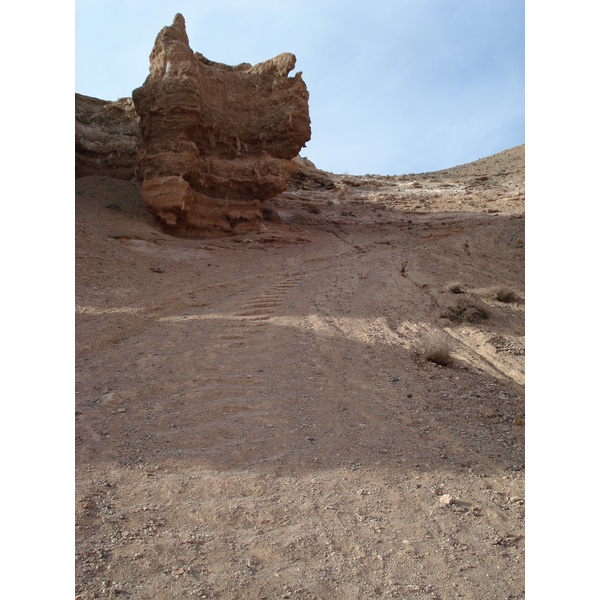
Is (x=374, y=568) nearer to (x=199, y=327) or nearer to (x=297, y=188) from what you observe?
(x=199, y=327)

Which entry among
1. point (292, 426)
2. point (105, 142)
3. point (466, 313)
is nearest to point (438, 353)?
point (466, 313)

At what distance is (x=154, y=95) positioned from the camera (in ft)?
38.5

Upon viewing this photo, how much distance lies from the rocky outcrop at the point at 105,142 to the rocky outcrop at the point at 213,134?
106 centimetres

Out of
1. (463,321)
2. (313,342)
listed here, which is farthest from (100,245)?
(463,321)

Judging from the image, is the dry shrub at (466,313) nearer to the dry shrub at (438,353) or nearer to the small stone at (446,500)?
the dry shrub at (438,353)

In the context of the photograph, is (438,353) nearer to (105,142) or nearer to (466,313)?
(466,313)

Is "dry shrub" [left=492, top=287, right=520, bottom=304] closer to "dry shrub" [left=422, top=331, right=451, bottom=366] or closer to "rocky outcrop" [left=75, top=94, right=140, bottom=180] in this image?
"dry shrub" [left=422, top=331, right=451, bottom=366]

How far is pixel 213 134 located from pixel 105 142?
329 cm

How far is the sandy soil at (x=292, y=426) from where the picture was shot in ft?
9.00

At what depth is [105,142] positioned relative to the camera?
13.5 meters

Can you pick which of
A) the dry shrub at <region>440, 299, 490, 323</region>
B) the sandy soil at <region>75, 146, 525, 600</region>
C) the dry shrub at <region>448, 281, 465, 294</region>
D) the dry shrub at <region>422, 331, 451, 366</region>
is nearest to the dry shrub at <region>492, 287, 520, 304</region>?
the sandy soil at <region>75, 146, 525, 600</region>

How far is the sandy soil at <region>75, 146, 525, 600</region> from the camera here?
2742 millimetres

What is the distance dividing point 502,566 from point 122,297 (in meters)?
6.41

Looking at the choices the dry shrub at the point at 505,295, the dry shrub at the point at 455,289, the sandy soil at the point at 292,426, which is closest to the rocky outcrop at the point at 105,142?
the sandy soil at the point at 292,426
